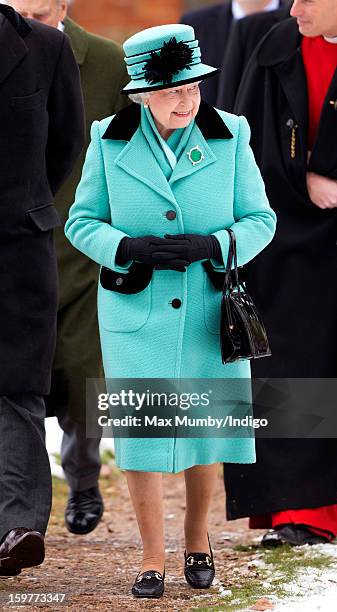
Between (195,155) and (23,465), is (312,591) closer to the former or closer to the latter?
(23,465)

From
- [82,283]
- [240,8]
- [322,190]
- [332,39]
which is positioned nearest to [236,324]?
[322,190]

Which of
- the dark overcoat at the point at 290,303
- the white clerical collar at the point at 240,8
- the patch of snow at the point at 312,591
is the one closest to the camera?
the patch of snow at the point at 312,591

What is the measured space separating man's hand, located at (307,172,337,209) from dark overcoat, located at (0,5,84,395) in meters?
1.26

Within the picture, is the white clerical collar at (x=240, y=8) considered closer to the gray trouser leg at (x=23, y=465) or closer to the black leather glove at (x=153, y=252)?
the black leather glove at (x=153, y=252)

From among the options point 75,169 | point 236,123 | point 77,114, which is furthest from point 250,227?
point 75,169

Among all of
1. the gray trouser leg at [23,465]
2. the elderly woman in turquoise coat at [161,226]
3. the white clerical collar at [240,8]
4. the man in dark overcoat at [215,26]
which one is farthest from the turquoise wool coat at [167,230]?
the white clerical collar at [240,8]

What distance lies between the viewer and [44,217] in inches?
225

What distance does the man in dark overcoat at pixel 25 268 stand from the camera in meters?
5.63

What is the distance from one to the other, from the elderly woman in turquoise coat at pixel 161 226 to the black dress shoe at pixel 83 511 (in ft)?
4.45

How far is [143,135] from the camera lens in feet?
18.8

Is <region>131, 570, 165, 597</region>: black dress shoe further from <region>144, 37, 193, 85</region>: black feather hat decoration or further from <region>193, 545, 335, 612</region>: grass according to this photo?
<region>144, 37, 193, 85</region>: black feather hat decoration

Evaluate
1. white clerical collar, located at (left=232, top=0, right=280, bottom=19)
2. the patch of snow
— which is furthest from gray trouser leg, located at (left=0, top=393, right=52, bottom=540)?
white clerical collar, located at (left=232, top=0, right=280, bottom=19)

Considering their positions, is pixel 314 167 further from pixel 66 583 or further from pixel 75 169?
pixel 66 583

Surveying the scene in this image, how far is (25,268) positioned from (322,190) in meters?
1.45
